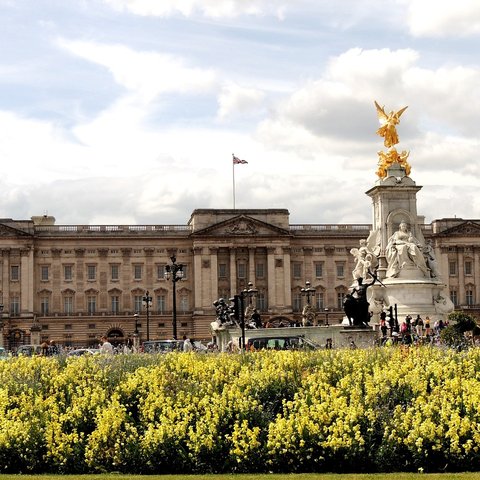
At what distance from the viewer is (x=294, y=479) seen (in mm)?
16250

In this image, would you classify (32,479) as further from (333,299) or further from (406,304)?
(333,299)

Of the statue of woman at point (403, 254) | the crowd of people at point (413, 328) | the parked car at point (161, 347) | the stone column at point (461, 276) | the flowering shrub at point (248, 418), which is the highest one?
the stone column at point (461, 276)

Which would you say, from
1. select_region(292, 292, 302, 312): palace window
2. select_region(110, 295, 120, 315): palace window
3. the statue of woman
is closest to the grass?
the statue of woman

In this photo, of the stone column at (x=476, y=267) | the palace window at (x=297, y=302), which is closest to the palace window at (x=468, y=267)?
the stone column at (x=476, y=267)

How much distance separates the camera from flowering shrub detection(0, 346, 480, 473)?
17141mm

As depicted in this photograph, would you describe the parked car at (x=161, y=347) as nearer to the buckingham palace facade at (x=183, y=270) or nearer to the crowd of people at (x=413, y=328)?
the crowd of people at (x=413, y=328)

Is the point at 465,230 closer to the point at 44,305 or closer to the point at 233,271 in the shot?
the point at 233,271

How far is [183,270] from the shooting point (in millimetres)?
117438

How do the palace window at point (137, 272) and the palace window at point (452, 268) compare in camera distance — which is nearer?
the palace window at point (137, 272)

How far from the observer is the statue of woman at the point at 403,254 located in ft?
160

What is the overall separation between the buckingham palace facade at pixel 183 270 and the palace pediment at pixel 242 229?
0.12m

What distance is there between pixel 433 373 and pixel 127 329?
98.6 m

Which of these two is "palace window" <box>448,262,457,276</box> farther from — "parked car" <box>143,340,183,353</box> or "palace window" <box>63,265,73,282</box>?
"parked car" <box>143,340,183,353</box>

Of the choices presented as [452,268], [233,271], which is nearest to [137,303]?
[233,271]
